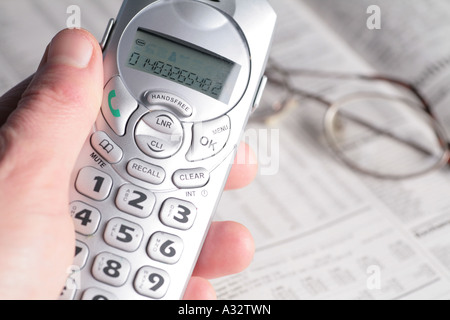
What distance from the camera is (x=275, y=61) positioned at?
64 cm

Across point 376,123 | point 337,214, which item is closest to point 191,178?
point 337,214

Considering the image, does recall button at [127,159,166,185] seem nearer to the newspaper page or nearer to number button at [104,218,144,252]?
number button at [104,218,144,252]

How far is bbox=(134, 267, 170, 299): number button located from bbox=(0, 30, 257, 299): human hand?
0.16 ft

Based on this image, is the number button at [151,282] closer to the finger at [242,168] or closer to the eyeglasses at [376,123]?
the finger at [242,168]

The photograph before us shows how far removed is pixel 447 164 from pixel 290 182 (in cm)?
20

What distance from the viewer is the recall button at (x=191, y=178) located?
36cm

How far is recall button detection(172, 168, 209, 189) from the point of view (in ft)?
1.18

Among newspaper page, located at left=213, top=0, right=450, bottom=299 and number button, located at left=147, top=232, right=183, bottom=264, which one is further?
newspaper page, located at left=213, top=0, right=450, bottom=299

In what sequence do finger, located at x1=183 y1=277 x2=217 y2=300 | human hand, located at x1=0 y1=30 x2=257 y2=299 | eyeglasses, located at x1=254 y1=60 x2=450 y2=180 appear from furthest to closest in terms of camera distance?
Result: eyeglasses, located at x1=254 y1=60 x2=450 y2=180, finger, located at x1=183 y1=277 x2=217 y2=300, human hand, located at x1=0 y1=30 x2=257 y2=299

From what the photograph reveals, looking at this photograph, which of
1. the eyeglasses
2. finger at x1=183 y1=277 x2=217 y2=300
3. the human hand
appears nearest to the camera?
the human hand

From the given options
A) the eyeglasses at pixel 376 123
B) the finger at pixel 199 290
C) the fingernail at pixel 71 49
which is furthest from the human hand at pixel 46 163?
the eyeglasses at pixel 376 123

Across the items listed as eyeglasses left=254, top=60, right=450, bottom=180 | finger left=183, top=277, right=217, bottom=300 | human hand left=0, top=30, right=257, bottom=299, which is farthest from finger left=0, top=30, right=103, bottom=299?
eyeglasses left=254, top=60, right=450, bottom=180

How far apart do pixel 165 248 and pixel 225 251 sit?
0.10m

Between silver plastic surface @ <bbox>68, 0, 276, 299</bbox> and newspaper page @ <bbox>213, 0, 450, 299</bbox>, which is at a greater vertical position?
silver plastic surface @ <bbox>68, 0, 276, 299</bbox>
